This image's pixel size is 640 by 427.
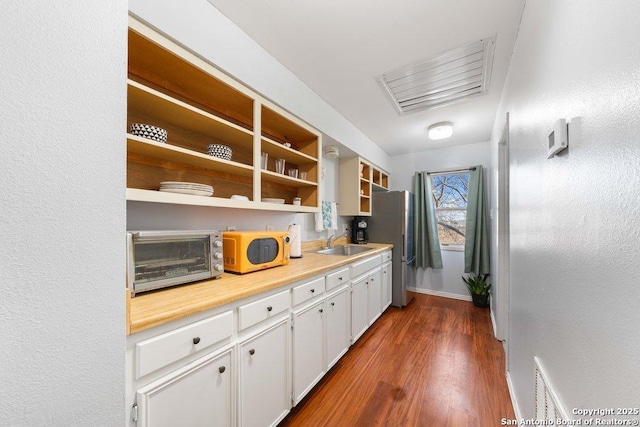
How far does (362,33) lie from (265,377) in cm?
212

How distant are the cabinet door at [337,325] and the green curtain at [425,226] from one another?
2189 mm

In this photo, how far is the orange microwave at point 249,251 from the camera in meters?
1.48

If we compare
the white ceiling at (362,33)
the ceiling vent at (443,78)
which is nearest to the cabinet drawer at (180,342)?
the white ceiling at (362,33)

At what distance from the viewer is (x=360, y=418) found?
148 cm

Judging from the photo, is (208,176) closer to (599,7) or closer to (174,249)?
(174,249)

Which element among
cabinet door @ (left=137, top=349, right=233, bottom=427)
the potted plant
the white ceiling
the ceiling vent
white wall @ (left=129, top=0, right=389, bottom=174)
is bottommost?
the potted plant

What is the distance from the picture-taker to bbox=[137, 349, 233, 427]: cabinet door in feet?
2.72

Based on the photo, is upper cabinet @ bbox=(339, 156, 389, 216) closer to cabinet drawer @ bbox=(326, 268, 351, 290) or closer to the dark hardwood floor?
cabinet drawer @ bbox=(326, 268, 351, 290)

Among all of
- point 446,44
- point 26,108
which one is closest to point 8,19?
point 26,108

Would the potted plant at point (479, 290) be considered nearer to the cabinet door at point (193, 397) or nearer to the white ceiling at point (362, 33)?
the white ceiling at point (362, 33)

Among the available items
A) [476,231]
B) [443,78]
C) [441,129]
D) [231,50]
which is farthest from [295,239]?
[476,231]

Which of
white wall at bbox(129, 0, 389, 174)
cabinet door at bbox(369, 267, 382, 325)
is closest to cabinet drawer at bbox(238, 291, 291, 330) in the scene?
white wall at bbox(129, 0, 389, 174)

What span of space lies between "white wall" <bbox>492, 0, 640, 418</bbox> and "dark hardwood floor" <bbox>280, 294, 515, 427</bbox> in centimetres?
57

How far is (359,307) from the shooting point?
2.35 meters
